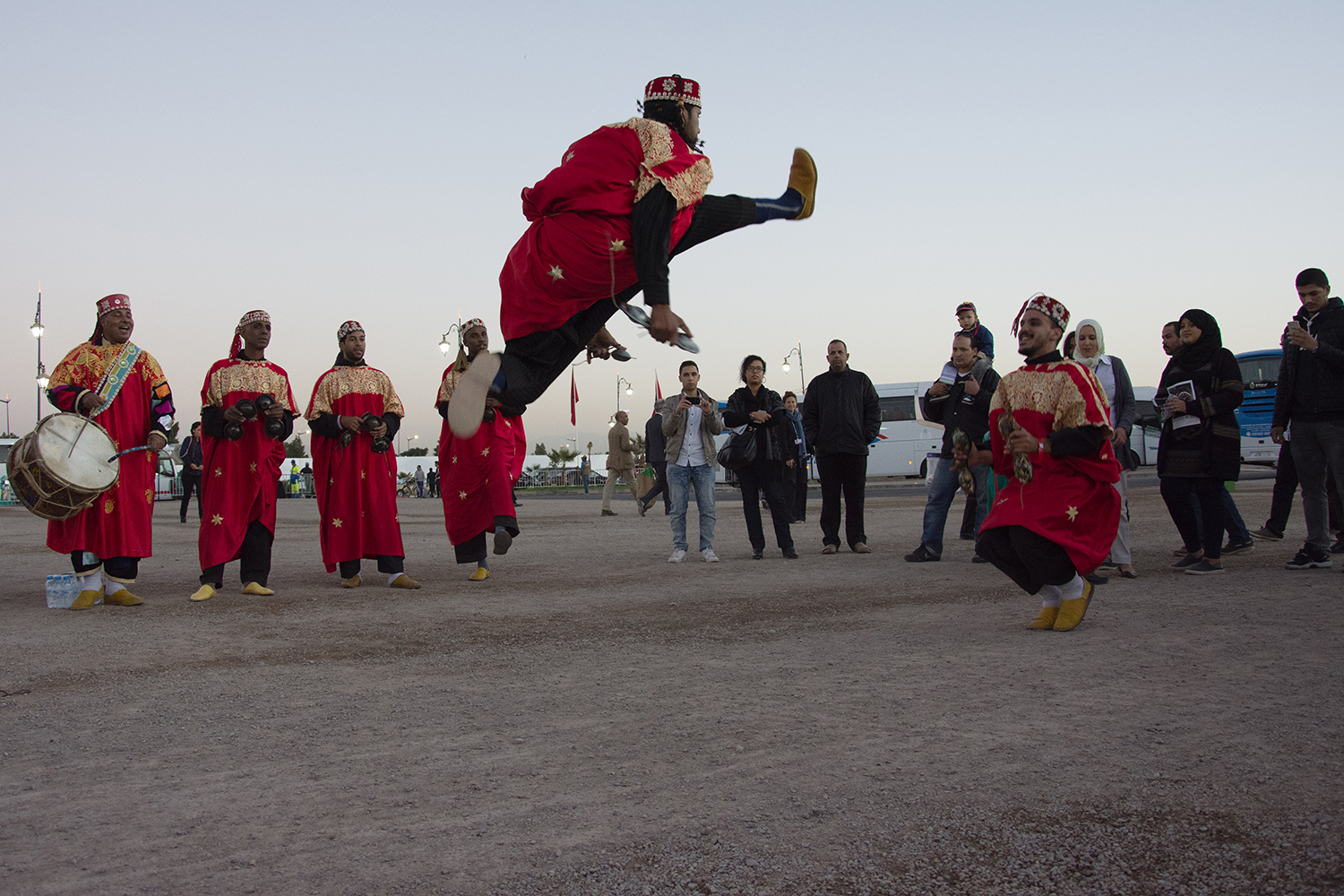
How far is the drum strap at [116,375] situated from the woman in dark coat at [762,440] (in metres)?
5.12

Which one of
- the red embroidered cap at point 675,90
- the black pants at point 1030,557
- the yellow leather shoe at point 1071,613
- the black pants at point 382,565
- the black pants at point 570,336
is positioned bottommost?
the yellow leather shoe at point 1071,613

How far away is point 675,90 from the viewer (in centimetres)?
409

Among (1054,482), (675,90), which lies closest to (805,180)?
(675,90)

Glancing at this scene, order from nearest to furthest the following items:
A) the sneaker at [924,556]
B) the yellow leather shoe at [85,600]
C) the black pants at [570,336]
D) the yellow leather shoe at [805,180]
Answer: the black pants at [570,336], the yellow leather shoe at [805,180], the yellow leather shoe at [85,600], the sneaker at [924,556]

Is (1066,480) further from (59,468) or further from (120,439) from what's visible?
(120,439)

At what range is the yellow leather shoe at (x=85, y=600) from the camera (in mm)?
6682

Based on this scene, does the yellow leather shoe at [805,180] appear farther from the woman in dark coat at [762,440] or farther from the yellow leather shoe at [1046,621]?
the woman in dark coat at [762,440]

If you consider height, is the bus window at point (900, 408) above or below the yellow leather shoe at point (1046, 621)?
above

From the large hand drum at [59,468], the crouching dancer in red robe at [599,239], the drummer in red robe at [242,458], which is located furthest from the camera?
the drummer in red robe at [242,458]

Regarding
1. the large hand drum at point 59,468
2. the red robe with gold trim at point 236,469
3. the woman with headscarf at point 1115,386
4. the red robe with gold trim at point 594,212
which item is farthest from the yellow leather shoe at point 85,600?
the woman with headscarf at point 1115,386

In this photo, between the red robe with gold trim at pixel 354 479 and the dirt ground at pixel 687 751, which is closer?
the dirt ground at pixel 687 751

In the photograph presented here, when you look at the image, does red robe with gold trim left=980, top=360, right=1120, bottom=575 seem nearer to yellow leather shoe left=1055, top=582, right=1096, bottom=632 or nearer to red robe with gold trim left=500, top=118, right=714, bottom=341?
yellow leather shoe left=1055, top=582, right=1096, bottom=632

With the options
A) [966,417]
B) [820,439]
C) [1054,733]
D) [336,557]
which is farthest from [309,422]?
[1054,733]

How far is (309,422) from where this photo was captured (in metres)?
7.82
